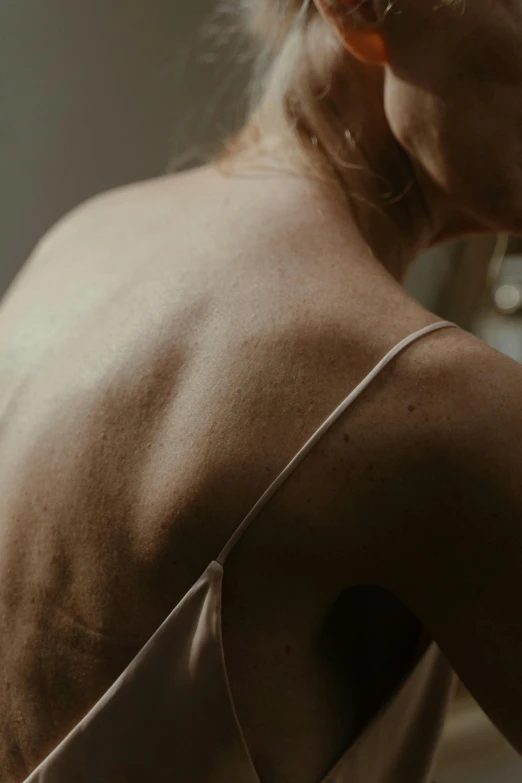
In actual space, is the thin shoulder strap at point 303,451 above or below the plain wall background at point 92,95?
below

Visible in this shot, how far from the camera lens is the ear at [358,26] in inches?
21.2

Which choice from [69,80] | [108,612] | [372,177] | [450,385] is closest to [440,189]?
[372,177]

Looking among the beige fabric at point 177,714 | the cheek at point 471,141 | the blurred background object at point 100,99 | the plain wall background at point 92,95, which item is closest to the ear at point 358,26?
the cheek at point 471,141

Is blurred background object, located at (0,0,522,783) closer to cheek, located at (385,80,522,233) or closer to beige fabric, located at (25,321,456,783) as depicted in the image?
cheek, located at (385,80,522,233)

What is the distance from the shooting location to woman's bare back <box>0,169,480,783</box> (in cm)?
43

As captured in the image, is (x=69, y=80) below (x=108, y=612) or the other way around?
the other way around

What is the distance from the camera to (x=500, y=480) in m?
0.41

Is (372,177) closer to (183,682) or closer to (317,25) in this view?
(317,25)

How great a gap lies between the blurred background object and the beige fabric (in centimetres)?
60

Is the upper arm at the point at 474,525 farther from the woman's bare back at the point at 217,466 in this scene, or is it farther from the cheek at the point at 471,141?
the cheek at the point at 471,141

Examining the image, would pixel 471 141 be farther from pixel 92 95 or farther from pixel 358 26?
pixel 92 95

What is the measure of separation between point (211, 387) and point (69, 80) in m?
0.70

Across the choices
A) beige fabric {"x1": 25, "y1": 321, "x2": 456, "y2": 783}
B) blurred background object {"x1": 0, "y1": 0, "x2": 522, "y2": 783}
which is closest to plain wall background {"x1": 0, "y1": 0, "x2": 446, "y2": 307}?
blurred background object {"x1": 0, "y1": 0, "x2": 522, "y2": 783}

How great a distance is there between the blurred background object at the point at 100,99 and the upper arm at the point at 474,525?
1.93ft
